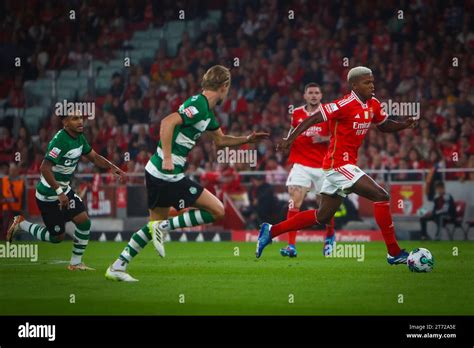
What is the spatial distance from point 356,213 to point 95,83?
36.8 ft

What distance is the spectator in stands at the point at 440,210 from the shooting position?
67.6 ft

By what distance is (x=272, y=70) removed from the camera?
89.2 ft

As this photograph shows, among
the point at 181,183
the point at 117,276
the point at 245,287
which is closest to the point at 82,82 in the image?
the point at 117,276

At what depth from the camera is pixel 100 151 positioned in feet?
86.3

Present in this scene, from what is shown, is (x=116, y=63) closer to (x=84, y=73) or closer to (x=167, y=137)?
(x=84, y=73)

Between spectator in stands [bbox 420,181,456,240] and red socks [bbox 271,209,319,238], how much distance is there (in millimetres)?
7536

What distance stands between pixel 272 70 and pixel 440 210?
8.07m

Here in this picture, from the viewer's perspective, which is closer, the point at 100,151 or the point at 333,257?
the point at 333,257

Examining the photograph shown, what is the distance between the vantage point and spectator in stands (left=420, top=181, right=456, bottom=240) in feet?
67.6

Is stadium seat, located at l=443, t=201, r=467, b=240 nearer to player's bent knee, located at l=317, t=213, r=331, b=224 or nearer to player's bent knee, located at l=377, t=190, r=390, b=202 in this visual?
player's bent knee, located at l=317, t=213, r=331, b=224

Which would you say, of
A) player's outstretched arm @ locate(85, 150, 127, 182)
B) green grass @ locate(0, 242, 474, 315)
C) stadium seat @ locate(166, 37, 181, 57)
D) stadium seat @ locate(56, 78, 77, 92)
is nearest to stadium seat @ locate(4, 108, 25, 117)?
stadium seat @ locate(56, 78, 77, 92)
